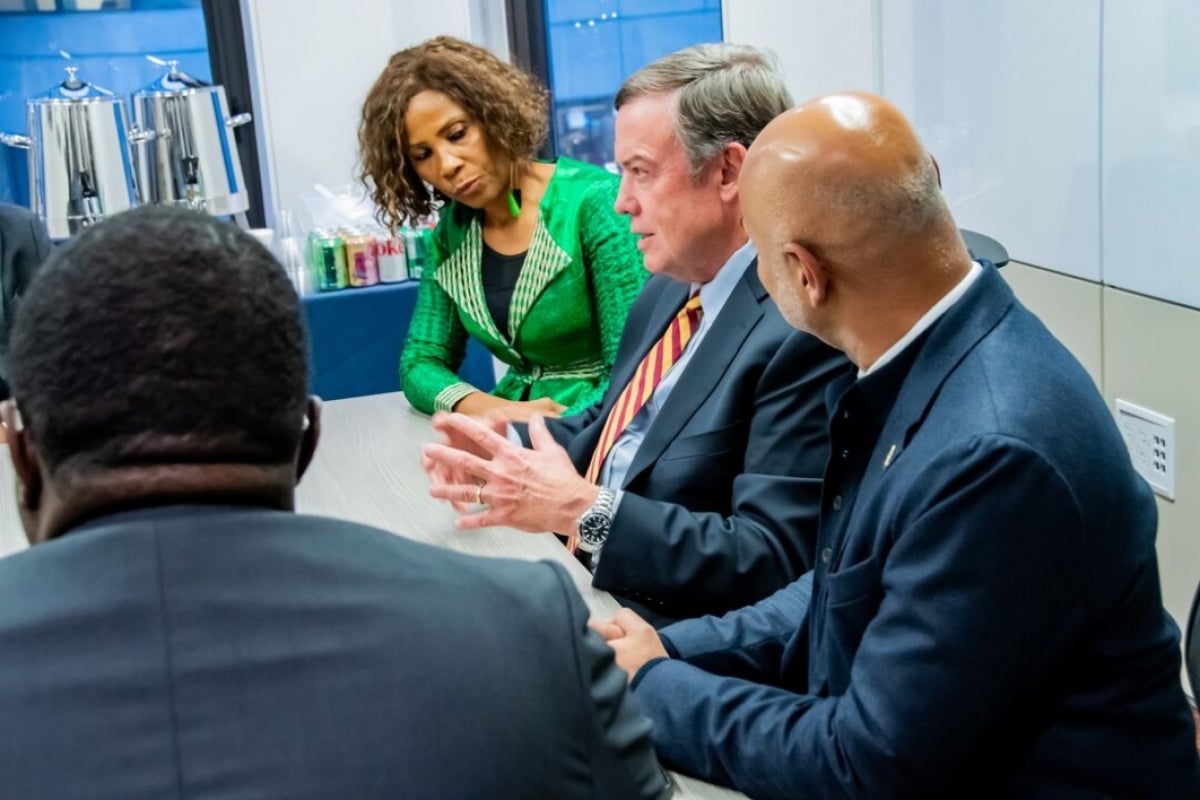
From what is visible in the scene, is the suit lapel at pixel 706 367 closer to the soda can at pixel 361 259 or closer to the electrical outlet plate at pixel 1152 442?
the electrical outlet plate at pixel 1152 442

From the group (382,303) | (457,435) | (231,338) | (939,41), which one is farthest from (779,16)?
(231,338)

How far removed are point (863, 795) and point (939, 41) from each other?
7.27 ft

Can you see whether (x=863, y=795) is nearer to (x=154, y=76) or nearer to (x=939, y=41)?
(x=939, y=41)

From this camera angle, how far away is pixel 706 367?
1847mm

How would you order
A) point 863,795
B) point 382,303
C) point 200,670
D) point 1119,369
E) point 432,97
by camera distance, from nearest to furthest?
1. point 200,670
2. point 863,795
3. point 1119,369
4. point 432,97
5. point 382,303

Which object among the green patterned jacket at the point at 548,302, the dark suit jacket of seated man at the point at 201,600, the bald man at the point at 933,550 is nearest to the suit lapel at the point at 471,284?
the green patterned jacket at the point at 548,302

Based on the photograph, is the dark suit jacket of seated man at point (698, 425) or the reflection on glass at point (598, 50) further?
the reflection on glass at point (598, 50)

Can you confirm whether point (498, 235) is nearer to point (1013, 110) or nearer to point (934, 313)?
point (1013, 110)

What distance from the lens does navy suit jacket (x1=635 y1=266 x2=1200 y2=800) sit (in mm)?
1137

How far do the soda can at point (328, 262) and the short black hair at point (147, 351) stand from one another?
9.15 feet

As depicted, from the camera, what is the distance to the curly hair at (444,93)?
9.24ft

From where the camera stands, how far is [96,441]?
0.79 metres

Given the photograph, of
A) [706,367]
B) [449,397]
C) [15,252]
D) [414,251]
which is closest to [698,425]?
[706,367]

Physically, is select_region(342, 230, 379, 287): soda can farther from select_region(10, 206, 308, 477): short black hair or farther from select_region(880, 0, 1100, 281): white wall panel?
select_region(10, 206, 308, 477): short black hair
